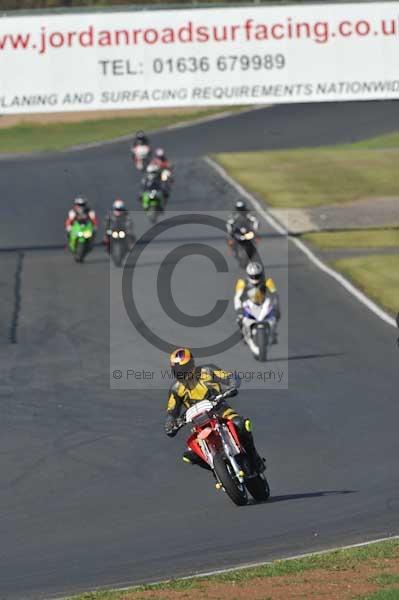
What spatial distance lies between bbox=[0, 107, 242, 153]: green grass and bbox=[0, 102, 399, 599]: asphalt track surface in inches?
1215

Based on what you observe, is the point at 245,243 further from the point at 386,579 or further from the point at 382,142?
the point at 382,142

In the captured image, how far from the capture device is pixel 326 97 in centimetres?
3744

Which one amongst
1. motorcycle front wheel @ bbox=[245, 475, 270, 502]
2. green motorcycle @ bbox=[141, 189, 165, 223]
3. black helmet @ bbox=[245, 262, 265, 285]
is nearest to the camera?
motorcycle front wheel @ bbox=[245, 475, 270, 502]

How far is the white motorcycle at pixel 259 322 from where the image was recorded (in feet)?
79.1

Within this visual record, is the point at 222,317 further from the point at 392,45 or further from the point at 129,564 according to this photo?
the point at 129,564

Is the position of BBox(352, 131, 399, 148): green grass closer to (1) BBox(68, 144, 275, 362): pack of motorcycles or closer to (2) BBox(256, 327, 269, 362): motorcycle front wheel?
(1) BBox(68, 144, 275, 362): pack of motorcycles

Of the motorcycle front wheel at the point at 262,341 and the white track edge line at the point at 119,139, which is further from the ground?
the white track edge line at the point at 119,139

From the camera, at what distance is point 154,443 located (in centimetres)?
1861

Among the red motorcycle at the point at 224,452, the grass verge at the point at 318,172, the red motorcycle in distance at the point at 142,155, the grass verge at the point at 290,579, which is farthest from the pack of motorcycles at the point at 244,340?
the red motorcycle in distance at the point at 142,155

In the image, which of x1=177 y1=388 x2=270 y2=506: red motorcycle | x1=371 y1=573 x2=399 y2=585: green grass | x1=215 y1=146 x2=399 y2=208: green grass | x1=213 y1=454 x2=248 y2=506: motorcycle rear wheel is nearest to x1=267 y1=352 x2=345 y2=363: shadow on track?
x1=177 y1=388 x2=270 y2=506: red motorcycle

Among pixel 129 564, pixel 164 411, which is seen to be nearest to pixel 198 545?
pixel 129 564

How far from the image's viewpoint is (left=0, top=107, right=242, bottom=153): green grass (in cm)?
6781

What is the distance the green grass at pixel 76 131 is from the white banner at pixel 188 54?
2994 cm
